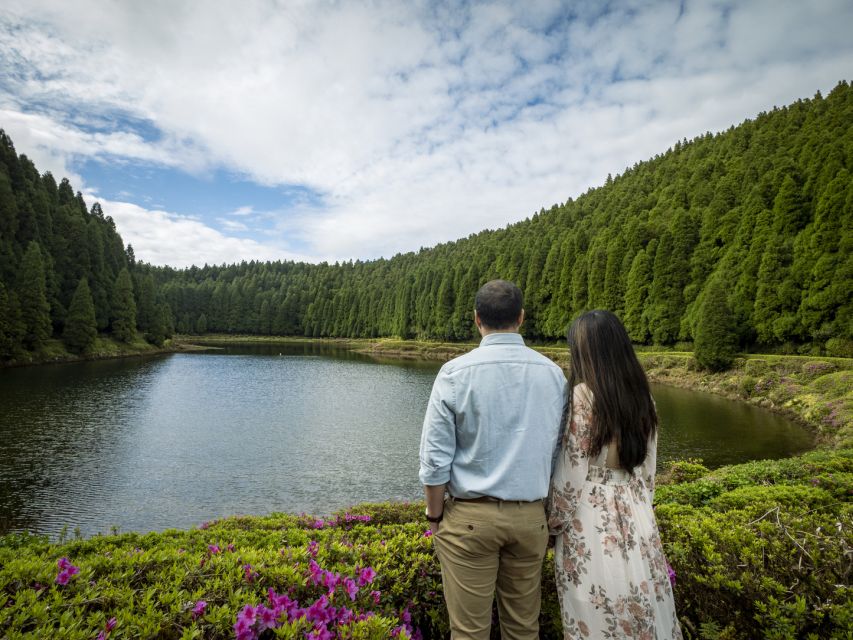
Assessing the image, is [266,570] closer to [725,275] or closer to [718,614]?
[718,614]

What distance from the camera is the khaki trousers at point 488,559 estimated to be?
8.17 ft

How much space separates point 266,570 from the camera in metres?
3.14

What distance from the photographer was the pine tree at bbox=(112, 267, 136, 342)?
6259 cm

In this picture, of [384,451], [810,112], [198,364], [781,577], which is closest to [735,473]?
[781,577]

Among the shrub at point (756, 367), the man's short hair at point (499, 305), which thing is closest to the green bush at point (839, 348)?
the shrub at point (756, 367)

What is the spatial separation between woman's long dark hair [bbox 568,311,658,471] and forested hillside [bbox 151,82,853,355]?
1415 inches

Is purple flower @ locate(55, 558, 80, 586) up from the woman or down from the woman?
down

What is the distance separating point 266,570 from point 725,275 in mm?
46090

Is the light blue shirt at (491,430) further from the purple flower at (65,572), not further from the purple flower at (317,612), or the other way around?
the purple flower at (65,572)

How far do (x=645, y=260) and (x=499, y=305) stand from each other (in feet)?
174

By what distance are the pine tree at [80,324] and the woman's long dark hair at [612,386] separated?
208 ft

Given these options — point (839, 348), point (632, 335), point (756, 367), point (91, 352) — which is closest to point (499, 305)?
point (756, 367)

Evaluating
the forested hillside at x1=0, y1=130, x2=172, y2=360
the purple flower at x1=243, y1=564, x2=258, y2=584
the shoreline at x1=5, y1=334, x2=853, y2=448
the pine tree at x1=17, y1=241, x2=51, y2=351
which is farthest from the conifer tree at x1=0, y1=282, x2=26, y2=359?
the purple flower at x1=243, y1=564, x2=258, y2=584

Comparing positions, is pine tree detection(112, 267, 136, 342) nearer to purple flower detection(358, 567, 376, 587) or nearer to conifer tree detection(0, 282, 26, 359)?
conifer tree detection(0, 282, 26, 359)
